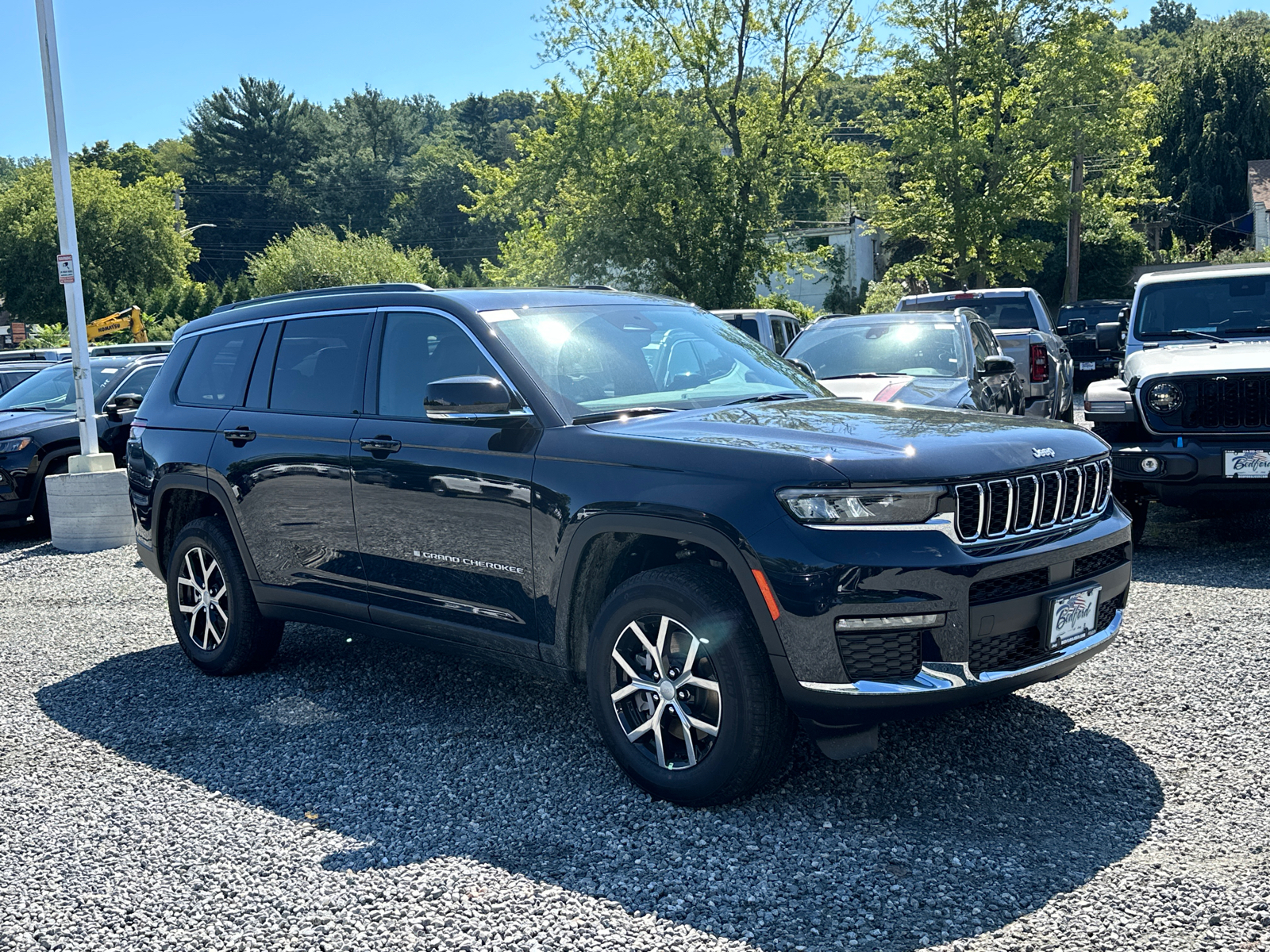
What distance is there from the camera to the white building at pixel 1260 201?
158ft

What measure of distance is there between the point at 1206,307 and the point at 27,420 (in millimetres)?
11232

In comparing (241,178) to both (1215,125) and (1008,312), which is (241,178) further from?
(1008,312)

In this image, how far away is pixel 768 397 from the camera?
4891 millimetres

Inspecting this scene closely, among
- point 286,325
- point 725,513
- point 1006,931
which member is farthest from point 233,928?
point 286,325

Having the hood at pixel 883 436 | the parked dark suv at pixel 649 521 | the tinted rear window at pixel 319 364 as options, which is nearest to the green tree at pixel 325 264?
the tinted rear window at pixel 319 364

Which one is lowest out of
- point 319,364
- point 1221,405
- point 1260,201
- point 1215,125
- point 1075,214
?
point 1221,405

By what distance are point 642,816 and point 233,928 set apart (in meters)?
1.35

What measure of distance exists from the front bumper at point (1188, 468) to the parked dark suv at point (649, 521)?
3.42 meters

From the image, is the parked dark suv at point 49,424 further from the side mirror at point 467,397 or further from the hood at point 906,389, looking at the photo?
the side mirror at point 467,397

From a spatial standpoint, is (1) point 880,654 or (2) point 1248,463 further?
(2) point 1248,463

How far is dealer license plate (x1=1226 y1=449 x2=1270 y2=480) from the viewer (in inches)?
291

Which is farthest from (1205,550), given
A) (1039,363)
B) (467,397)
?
(467,397)

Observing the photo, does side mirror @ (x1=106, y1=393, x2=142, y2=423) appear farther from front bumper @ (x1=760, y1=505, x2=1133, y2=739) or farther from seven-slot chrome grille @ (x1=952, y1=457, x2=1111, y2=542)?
seven-slot chrome grille @ (x1=952, y1=457, x2=1111, y2=542)

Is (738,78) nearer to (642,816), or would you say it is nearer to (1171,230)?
(642,816)
